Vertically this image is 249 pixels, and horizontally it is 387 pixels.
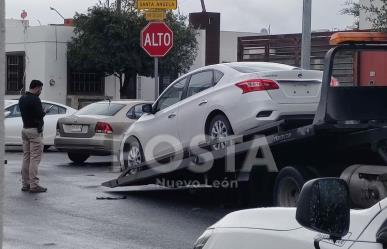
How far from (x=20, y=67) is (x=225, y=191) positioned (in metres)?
23.6

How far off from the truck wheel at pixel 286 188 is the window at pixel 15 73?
26.5 meters

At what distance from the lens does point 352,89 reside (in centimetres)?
915

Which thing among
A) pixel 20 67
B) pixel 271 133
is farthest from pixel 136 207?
pixel 20 67

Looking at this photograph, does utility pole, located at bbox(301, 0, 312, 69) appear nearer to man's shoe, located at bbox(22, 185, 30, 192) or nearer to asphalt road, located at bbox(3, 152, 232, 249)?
asphalt road, located at bbox(3, 152, 232, 249)

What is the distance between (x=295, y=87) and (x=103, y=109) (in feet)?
27.8

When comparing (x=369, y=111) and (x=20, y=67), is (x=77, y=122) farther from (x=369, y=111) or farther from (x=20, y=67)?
(x=20, y=67)

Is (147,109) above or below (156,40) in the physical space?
below

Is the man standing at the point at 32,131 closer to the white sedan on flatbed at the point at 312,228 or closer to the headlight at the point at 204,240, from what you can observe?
the headlight at the point at 204,240

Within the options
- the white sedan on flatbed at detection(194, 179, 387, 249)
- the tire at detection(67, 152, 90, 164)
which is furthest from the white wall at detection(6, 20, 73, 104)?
the white sedan on flatbed at detection(194, 179, 387, 249)

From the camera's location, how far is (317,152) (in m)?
10.2

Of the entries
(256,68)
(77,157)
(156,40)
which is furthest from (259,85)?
(77,157)

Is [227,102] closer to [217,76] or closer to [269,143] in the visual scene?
[217,76]

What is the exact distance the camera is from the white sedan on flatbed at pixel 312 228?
3.60 meters

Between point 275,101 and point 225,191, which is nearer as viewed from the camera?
point 275,101
